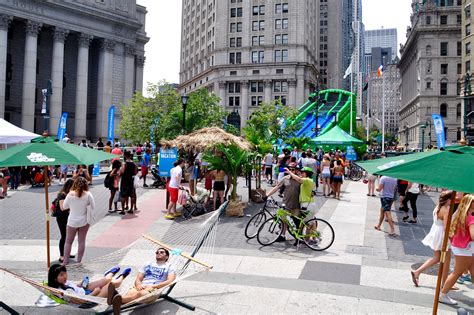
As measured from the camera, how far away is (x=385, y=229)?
11.8 metres

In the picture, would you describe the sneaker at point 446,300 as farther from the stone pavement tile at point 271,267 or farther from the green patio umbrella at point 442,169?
the green patio umbrella at point 442,169

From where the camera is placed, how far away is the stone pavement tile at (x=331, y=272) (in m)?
7.53

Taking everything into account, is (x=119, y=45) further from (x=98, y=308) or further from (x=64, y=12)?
(x=98, y=308)

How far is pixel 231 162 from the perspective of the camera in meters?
14.1

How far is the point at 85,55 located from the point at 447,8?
69765 mm

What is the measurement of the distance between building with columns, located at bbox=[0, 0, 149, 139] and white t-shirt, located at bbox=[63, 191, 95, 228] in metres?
41.7

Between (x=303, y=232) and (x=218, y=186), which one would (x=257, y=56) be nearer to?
(x=218, y=186)

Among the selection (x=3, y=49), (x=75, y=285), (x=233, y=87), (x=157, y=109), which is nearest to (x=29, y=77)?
(x=3, y=49)

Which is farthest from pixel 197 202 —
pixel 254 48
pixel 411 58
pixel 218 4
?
pixel 411 58

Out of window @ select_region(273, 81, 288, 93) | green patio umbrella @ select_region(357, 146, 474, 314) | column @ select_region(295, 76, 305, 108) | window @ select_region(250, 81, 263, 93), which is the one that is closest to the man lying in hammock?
green patio umbrella @ select_region(357, 146, 474, 314)

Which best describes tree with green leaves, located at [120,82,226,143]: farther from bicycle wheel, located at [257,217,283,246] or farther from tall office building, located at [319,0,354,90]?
tall office building, located at [319,0,354,90]

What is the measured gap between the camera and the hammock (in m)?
5.24

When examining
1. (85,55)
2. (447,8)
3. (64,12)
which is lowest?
(85,55)

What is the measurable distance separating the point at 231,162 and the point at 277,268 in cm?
644
